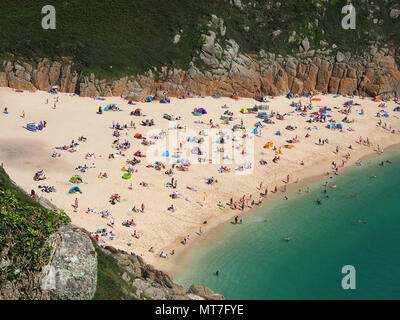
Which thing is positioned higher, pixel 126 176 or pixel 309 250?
pixel 126 176

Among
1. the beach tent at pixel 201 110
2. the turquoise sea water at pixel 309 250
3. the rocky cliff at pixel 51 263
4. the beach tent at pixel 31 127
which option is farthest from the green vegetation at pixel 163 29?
the rocky cliff at pixel 51 263

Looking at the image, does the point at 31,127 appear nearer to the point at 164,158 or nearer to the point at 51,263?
the point at 164,158

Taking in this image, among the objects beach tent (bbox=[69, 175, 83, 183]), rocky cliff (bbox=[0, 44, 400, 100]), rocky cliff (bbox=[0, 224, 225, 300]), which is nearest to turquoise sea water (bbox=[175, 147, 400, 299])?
rocky cliff (bbox=[0, 224, 225, 300])

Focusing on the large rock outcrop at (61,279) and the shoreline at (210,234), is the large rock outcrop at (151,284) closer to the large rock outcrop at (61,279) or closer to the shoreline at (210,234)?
the large rock outcrop at (61,279)

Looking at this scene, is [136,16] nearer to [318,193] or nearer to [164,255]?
[318,193]

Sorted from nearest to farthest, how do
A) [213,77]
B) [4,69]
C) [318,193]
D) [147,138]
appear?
[318,193], [147,138], [4,69], [213,77]

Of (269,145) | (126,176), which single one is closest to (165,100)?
(269,145)
